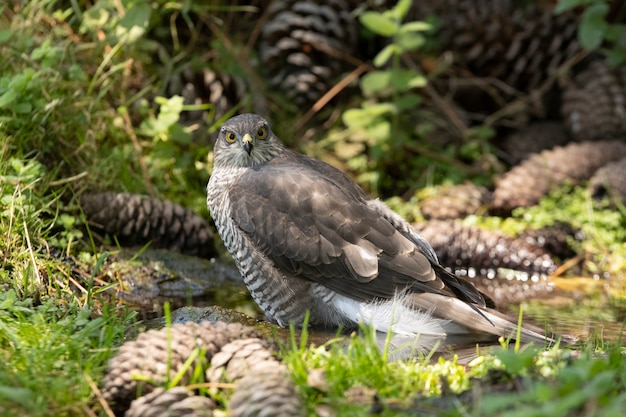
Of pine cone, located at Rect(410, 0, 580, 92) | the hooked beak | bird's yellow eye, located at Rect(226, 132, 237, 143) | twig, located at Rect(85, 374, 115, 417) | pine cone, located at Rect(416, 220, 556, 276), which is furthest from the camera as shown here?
pine cone, located at Rect(410, 0, 580, 92)

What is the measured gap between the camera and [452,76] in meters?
7.69

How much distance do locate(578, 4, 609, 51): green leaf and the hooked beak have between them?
336 centimetres

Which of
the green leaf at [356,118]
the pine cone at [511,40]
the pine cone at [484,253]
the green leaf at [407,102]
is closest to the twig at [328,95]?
the green leaf at [356,118]

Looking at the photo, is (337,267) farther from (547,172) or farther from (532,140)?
(532,140)

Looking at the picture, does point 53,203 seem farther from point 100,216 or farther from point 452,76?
point 452,76

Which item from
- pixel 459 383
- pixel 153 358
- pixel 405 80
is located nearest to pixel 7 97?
pixel 153 358

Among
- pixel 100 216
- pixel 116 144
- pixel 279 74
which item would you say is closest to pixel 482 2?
pixel 279 74

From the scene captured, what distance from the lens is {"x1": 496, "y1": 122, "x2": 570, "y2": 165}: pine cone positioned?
722 cm

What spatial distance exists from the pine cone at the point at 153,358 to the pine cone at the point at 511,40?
5298mm

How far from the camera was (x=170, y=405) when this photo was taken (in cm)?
261

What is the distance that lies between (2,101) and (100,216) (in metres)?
0.91

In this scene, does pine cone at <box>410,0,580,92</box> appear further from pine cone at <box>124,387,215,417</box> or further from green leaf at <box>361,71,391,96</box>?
pine cone at <box>124,387,215,417</box>

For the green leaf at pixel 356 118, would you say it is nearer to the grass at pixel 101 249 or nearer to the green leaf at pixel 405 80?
the green leaf at pixel 405 80

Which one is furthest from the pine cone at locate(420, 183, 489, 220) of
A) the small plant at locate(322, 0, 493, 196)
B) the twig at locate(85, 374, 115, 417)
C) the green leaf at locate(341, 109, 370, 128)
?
the twig at locate(85, 374, 115, 417)
